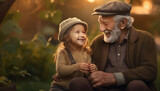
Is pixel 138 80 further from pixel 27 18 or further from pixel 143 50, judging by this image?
pixel 27 18

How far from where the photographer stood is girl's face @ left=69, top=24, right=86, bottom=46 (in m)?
4.47

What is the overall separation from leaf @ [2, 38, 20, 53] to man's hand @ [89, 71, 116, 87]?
1855mm

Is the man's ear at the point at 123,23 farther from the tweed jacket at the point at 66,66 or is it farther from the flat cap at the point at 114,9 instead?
the tweed jacket at the point at 66,66

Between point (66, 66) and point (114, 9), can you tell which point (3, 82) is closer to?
point (66, 66)

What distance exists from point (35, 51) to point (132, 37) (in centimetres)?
404

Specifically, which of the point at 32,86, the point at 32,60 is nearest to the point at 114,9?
the point at 32,86

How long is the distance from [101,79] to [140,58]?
0.56m

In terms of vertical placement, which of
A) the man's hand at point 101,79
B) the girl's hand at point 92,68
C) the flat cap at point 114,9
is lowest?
the man's hand at point 101,79

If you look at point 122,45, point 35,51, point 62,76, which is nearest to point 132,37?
point 122,45

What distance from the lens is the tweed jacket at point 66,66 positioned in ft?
14.2

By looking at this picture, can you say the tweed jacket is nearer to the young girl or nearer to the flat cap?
the young girl

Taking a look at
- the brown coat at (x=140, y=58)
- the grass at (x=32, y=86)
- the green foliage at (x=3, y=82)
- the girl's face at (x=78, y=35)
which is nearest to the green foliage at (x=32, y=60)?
the grass at (x=32, y=86)

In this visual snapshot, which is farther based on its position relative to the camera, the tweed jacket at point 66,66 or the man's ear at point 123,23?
the man's ear at point 123,23

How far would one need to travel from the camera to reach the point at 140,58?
14.6 ft
